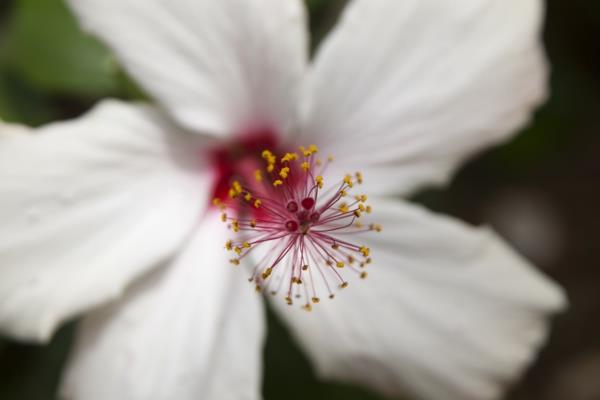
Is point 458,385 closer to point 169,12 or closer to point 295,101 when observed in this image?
point 295,101

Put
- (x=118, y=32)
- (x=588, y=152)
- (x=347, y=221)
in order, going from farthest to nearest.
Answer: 1. (x=588, y=152)
2. (x=347, y=221)
3. (x=118, y=32)

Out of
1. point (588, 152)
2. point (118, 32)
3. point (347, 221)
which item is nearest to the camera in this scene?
point (118, 32)

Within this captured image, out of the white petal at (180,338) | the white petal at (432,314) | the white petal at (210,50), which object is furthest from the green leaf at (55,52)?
the white petal at (432,314)

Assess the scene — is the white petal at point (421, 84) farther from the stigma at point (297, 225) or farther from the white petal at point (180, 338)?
the white petal at point (180, 338)

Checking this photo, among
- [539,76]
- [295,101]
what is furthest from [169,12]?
[539,76]

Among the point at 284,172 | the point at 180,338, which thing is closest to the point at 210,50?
the point at 284,172

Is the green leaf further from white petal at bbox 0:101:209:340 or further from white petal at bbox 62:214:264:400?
white petal at bbox 62:214:264:400

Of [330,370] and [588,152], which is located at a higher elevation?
[588,152]

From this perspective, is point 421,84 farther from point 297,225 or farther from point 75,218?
point 75,218
